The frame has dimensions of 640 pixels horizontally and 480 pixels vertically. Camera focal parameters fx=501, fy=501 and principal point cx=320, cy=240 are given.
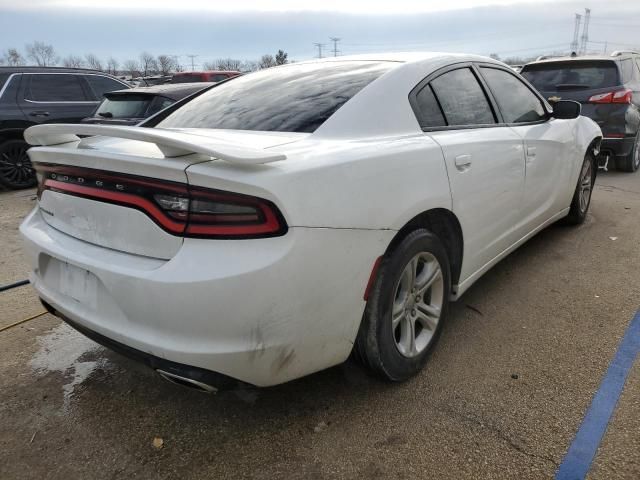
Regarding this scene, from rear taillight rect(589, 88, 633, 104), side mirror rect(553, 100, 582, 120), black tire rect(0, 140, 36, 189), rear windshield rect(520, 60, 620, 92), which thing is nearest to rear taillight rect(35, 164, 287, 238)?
side mirror rect(553, 100, 582, 120)

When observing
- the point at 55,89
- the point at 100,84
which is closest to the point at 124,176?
the point at 55,89

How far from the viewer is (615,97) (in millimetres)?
7023

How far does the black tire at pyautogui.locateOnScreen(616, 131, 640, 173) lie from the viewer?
7.50m

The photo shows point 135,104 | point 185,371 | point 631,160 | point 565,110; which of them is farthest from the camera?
point 631,160

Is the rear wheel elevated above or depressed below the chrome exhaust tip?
below

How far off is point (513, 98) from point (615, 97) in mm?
4602

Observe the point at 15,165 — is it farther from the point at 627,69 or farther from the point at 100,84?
the point at 627,69

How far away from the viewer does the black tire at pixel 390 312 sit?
6.98ft

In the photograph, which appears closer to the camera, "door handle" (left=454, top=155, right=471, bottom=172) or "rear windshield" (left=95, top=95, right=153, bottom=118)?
"door handle" (left=454, top=155, right=471, bottom=172)

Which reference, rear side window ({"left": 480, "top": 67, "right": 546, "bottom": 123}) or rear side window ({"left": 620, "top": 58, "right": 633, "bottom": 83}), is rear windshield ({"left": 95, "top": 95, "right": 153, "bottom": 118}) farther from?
rear side window ({"left": 620, "top": 58, "right": 633, "bottom": 83})

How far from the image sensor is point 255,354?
5.82 feet

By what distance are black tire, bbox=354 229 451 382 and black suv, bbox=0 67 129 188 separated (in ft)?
24.1

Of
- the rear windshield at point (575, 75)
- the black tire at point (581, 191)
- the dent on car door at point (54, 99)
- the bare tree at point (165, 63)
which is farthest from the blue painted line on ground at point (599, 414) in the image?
the bare tree at point (165, 63)

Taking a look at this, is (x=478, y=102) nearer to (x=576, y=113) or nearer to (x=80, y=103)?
(x=576, y=113)
